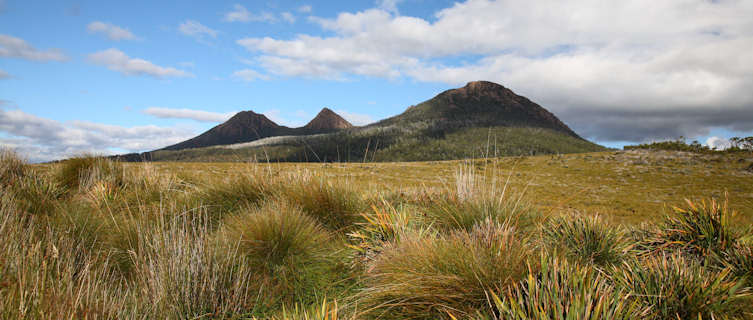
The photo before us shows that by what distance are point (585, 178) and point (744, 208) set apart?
733 cm

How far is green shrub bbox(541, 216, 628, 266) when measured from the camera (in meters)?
3.79

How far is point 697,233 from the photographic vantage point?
13.2 ft

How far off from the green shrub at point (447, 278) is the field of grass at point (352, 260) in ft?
0.05

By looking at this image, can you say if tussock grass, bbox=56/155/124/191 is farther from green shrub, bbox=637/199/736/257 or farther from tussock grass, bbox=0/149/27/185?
green shrub, bbox=637/199/736/257

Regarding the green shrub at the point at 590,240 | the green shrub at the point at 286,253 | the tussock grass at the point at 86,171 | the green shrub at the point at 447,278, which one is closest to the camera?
the green shrub at the point at 447,278

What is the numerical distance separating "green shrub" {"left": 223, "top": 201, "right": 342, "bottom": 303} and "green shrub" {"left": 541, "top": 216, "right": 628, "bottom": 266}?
8.39 ft

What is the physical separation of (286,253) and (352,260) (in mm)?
740

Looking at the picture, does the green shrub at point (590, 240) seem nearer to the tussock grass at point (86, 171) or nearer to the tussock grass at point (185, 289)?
the tussock grass at point (185, 289)

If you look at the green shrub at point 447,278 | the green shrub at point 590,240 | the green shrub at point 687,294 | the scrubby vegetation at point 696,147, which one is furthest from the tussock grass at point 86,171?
the scrubby vegetation at point 696,147

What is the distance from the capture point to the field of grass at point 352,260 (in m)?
2.08

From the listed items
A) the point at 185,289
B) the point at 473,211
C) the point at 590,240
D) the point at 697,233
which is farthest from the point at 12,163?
the point at 697,233

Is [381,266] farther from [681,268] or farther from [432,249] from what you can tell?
[681,268]

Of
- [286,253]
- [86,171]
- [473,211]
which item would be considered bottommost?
[286,253]

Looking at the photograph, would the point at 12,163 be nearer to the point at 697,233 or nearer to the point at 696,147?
the point at 697,233
